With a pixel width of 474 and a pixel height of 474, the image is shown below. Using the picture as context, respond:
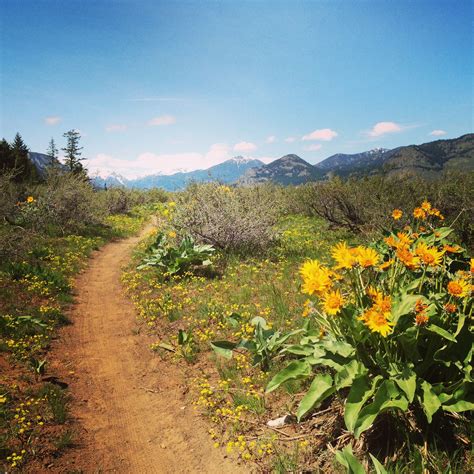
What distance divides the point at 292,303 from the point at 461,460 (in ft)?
12.3

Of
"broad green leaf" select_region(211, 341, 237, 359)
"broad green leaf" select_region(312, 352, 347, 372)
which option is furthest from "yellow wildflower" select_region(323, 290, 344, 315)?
"broad green leaf" select_region(211, 341, 237, 359)

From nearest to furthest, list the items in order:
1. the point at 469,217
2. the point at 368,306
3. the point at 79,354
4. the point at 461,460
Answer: the point at 461,460 → the point at 368,306 → the point at 79,354 → the point at 469,217

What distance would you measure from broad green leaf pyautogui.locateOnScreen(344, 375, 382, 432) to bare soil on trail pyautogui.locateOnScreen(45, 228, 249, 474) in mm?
1197

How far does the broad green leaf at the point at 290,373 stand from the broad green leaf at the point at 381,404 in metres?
0.63

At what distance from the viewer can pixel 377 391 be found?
2.47m

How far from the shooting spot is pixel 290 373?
3.03m

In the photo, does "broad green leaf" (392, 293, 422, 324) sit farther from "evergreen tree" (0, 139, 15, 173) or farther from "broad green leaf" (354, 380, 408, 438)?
"evergreen tree" (0, 139, 15, 173)

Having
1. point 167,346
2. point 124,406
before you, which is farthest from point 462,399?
point 167,346

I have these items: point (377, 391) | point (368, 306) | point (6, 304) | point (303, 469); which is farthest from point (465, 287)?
point (6, 304)

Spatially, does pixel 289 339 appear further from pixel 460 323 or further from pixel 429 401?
pixel 460 323

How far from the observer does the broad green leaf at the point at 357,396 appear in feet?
8.11

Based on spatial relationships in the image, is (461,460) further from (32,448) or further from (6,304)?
(6,304)

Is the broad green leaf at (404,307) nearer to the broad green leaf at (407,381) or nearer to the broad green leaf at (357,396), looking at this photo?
the broad green leaf at (407,381)

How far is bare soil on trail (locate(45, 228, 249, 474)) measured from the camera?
315 cm
